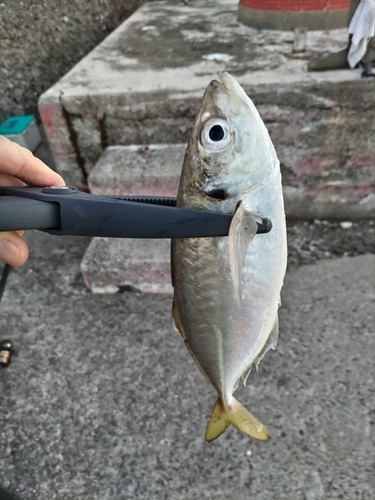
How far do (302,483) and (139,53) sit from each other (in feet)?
11.7

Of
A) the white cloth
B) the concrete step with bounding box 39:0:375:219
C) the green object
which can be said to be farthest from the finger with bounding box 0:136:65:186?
the green object

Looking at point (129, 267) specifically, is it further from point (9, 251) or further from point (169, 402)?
point (9, 251)

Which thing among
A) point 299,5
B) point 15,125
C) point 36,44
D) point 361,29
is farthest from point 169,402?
point 36,44

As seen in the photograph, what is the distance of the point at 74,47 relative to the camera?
4676 mm

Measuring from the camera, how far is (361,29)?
2.73 m

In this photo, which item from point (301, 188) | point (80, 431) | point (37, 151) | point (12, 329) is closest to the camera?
point (80, 431)

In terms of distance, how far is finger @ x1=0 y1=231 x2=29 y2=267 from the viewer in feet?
4.86

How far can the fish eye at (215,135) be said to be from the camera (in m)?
1.09

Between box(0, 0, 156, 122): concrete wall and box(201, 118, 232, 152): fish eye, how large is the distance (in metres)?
3.86

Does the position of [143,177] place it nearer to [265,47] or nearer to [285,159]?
[285,159]

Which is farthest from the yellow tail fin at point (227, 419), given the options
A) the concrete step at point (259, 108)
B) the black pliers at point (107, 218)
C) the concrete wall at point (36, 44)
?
the concrete wall at point (36, 44)

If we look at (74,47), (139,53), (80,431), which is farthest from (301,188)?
(74,47)

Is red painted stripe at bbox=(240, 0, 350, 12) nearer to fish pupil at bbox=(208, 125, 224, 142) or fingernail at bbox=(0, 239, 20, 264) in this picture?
fish pupil at bbox=(208, 125, 224, 142)

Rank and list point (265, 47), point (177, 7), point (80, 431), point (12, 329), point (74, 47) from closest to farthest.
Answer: point (80, 431), point (12, 329), point (265, 47), point (74, 47), point (177, 7)
